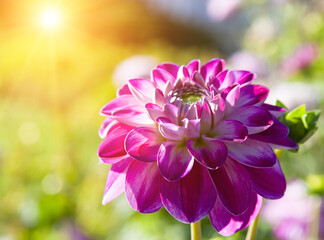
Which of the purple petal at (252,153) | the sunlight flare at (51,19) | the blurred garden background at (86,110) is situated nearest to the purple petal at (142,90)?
the purple petal at (252,153)

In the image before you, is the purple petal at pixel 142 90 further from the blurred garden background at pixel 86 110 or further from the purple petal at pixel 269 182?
the blurred garden background at pixel 86 110

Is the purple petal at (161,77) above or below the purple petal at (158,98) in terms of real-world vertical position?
above

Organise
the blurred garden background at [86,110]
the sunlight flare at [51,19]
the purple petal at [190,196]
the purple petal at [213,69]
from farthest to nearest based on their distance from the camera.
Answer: the sunlight flare at [51,19] → the blurred garden background at [86,110] → the purple petal at [213,69] → the purple petal at [190,196]

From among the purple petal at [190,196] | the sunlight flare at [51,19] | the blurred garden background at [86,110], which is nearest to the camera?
the purple petal at [190,196]

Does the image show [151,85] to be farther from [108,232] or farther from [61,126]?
[61,126]

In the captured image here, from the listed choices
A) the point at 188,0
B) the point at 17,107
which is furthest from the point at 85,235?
the point at 188,0

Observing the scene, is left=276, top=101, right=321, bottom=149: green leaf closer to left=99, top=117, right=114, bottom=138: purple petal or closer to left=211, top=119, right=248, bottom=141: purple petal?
Answer: left=211, top=119, right=248, bottom=141: purple petal

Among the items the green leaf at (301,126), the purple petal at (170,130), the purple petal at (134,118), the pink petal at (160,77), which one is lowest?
the green leaf at (301,126)
